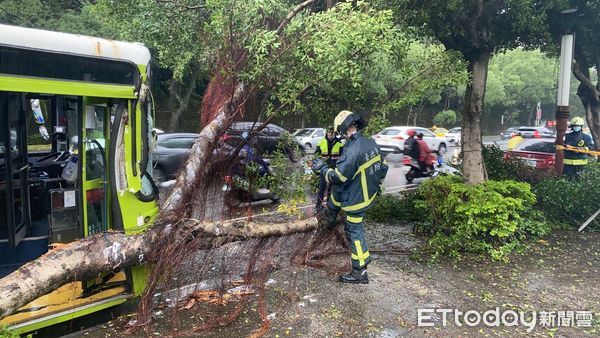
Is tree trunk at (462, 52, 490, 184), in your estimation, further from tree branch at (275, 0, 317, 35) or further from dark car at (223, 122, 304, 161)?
tree branch at (275, 0, 317, 35)

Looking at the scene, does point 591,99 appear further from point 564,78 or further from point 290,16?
point 290,16

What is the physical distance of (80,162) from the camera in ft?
12.1

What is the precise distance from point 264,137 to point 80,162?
259 cm

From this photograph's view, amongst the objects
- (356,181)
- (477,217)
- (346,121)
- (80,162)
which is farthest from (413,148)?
(80,162)

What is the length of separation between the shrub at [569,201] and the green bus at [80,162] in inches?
246

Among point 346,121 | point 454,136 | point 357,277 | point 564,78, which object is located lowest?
point 357,277

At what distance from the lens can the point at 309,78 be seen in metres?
4.98

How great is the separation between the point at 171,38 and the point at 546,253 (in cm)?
599

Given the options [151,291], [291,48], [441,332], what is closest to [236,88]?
[291,48]

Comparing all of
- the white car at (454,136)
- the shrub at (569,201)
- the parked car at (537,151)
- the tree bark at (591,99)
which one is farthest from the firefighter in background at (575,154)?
the white car at (454,136)

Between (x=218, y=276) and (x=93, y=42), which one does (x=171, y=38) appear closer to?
(x=93, y=42)

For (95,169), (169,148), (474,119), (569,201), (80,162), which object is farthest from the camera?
(169,148)

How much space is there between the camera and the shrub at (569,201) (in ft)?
23.6

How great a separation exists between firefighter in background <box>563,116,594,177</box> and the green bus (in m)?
8.28
